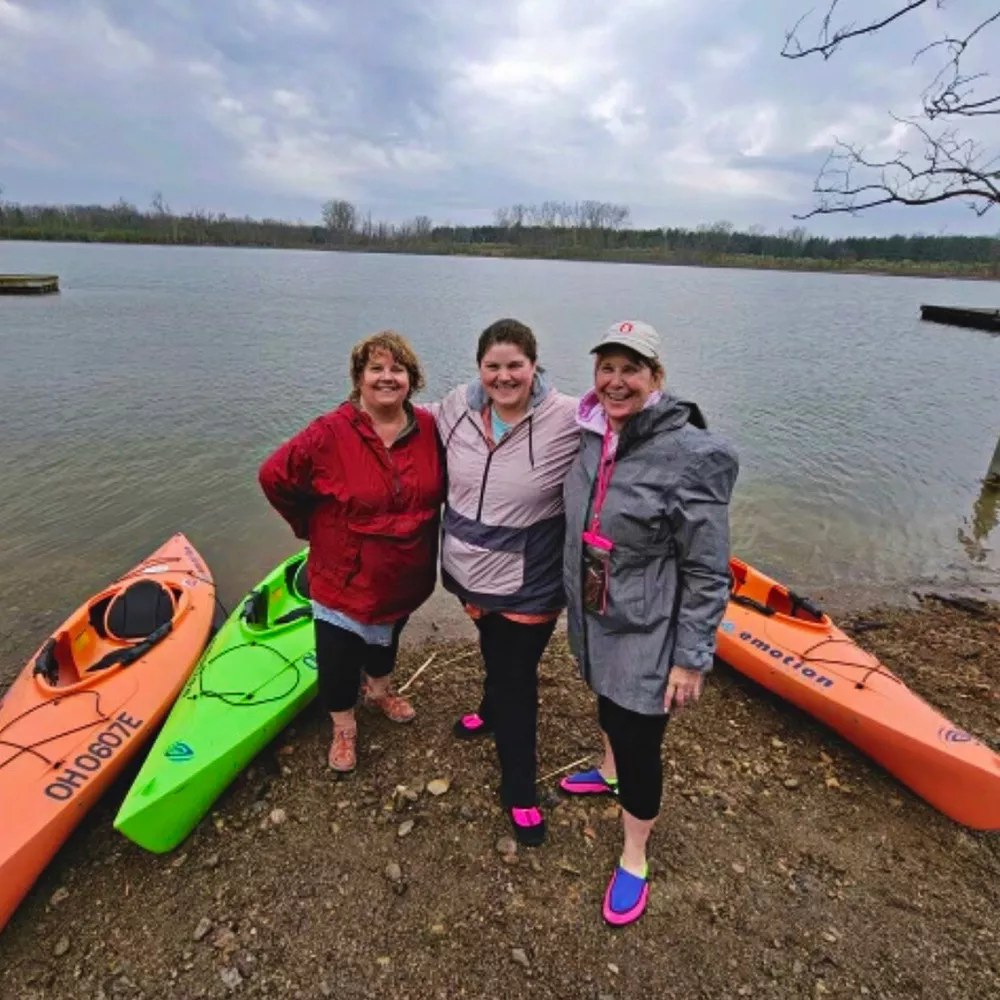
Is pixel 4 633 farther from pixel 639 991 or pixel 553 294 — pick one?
pixel 553 294

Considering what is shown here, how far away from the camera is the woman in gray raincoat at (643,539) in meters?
2.06

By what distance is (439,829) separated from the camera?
317 centimetres

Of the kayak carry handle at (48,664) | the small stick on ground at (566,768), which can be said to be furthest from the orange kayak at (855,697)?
the kayak carry handle at (48,664)

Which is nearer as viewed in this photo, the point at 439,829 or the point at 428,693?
the point at 439,829

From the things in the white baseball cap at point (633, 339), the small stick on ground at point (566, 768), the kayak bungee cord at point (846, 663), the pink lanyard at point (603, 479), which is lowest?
the small stick on ground at point (566, 768)

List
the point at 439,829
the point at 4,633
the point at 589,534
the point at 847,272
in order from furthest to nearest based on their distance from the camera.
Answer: the point at 847,272 < the point at 4,633 < the point at 439,829 < the point at 589,534

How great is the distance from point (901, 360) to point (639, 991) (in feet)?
88.0

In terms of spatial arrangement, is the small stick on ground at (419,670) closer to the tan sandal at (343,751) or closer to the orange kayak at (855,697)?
the tan sandal at (343,751)

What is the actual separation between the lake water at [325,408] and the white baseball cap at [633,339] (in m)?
5.74

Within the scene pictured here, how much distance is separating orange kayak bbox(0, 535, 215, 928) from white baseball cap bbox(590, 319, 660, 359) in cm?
332

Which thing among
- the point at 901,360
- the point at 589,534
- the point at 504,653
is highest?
the point at 589,534

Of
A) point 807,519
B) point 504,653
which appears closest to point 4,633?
point 504,653

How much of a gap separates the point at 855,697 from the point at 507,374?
3151 mm

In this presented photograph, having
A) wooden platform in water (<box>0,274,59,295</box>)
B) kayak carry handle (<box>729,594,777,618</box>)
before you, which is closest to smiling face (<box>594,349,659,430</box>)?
kayak carry handle (<box>729,594,777,618</box>)
